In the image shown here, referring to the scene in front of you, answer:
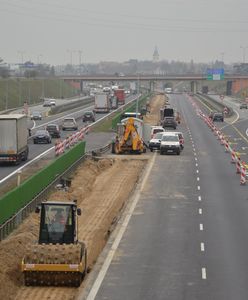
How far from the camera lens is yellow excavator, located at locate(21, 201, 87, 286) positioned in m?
21.5

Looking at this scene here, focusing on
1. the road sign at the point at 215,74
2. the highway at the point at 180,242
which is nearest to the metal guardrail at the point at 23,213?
the highway at the point at 180,242

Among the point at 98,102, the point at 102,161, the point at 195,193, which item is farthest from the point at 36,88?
the point at 195,193

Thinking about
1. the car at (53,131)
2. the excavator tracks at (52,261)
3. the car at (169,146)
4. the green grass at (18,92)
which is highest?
the excavator tracks at (52,261)

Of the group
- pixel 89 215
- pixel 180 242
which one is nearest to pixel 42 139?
pixel 89 215

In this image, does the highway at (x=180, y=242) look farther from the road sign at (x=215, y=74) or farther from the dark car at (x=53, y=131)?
the road sign at (x=215, y=74)

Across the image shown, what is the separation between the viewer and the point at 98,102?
397 feet

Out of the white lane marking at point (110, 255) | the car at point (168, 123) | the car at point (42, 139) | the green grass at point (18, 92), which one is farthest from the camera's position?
the green grass at point (18, 92)

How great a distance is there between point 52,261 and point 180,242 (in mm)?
7471

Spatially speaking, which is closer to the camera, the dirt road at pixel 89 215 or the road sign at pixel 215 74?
the dirt road at pixel 89 215

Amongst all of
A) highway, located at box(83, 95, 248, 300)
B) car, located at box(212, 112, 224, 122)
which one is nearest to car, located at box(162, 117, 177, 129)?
car, located at box(212, 112, 224, 122)

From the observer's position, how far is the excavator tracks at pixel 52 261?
21547 millimetres

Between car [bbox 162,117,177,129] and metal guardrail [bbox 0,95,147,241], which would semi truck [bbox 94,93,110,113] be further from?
metal guardrail [bbox 0,95,147,241]

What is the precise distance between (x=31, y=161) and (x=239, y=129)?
43.5 metres

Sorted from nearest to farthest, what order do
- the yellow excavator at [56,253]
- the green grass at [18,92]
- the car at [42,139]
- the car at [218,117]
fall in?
the yellow excavator at [56,253] → the car at [42,139] → the car at [218,117] → the green grass at [18,92]
